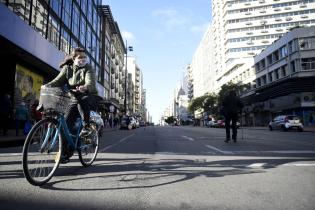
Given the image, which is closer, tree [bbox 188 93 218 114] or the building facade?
the building facade

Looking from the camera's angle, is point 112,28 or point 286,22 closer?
point 112,28

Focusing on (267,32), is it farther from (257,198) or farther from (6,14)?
(257,198)

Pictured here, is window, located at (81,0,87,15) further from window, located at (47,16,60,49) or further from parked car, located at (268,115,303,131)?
parked car, located at (268,115,303,131)

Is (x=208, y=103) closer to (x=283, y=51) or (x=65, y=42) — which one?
(x=283, y=51)

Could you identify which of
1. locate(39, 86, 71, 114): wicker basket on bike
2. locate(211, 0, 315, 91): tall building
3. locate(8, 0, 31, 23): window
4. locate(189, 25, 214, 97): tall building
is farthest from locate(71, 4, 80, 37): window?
locate(189, 25, 214, 97): tall building

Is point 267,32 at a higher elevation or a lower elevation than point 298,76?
higher

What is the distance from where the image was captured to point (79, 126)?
5105 millimetres

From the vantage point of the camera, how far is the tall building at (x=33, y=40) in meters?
15.9

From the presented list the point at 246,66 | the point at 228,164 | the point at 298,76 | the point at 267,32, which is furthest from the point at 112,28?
the point at 228,164

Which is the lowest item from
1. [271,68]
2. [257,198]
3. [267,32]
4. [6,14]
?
[257,198]

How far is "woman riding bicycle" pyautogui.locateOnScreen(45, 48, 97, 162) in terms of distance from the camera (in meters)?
4.91

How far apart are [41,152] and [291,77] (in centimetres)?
4603

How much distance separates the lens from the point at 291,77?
44438 mm

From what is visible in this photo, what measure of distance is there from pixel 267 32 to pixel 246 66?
815 inches
